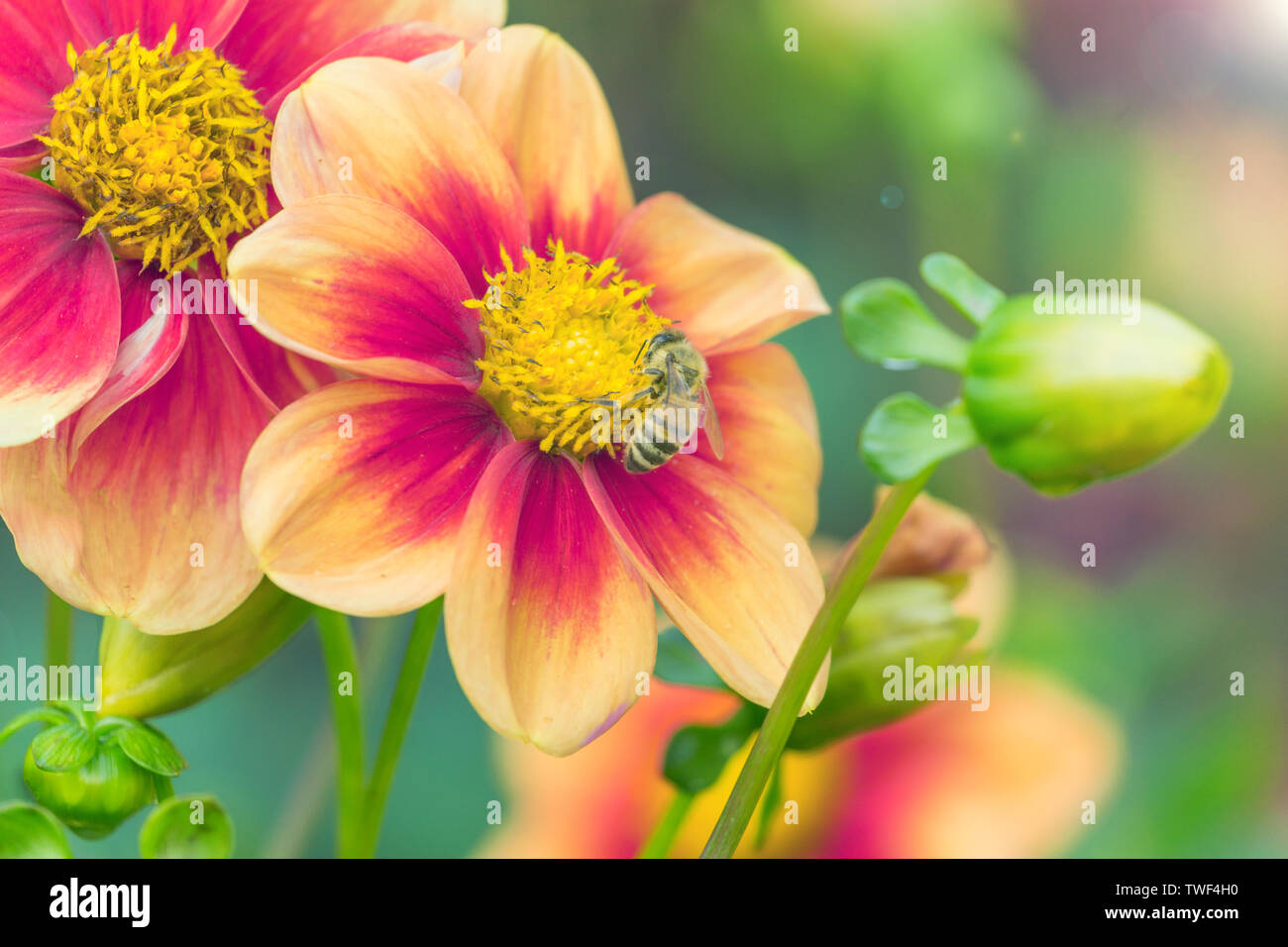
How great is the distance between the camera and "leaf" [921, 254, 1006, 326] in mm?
432

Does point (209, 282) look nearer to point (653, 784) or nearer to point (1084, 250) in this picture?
point (653, 784)

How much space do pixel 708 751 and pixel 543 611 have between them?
13 centimetres

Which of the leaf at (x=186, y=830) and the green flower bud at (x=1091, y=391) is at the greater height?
the green flower bud at (x=1091, y=391)

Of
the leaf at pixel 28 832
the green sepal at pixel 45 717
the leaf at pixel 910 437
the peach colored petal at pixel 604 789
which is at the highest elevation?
the leaf at pixel 910 437

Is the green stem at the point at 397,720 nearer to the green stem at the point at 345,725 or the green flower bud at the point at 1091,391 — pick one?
the green stem at the point at 345,725

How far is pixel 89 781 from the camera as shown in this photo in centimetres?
39

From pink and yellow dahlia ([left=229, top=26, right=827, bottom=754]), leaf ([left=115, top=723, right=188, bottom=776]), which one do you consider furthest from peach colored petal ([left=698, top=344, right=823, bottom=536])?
leaf ([left=115, top=723, right=188, bottom=776])

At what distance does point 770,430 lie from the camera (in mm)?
489

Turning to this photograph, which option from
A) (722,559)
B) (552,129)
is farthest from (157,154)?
(722,559)

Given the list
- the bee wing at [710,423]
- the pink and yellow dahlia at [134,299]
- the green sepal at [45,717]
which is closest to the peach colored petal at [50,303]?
the pink and yellow dahlia at [134,299]

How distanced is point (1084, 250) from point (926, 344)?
307mm

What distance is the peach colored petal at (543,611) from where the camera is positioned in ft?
1.23

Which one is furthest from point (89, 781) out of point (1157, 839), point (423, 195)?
point (1157, 839)

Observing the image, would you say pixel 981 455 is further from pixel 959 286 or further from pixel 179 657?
pixel 179 657
